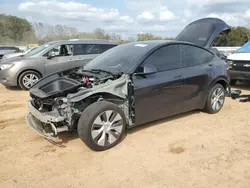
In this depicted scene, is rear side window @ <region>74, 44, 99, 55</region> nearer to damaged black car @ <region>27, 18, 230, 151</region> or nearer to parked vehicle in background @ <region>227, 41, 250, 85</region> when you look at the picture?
damaged black car @ <region>27, 18, 230, 151</region>

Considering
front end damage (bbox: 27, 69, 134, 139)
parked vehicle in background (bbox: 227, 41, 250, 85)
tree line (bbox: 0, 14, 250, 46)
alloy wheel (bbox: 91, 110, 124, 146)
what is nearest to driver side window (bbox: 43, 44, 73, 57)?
front end damage (bbox: 27, 69, 134, 139)

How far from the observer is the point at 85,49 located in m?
8.96

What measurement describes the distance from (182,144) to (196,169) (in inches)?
→ 29.2

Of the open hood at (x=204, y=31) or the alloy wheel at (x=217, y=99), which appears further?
the open hood at (x=204, y=31)

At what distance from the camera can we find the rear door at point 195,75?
4.68 m

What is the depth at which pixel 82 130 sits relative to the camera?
11.3ft

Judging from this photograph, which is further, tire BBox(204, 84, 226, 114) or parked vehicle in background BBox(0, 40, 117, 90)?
parked vehicle in background BBox(0, 40, 117, 90)

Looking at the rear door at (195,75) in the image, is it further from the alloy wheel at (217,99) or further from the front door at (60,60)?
the front door at (60,60)

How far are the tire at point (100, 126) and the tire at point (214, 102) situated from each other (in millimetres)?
2250

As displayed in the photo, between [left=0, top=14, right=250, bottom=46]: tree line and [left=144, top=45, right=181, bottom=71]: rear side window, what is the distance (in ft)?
53.1

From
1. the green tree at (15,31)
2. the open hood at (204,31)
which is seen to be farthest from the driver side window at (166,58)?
the green tree at (15,31)

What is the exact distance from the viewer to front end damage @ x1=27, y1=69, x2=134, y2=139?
11.6 ft

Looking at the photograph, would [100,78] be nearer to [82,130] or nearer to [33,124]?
[82,130]

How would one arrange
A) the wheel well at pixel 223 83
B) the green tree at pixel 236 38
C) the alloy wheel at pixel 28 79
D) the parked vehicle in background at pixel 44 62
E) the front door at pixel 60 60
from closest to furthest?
the wheel well at pixel 223 83 < the parked vehicle in background at pixel 44 62 < the alloy wheel at pixel 28 79 < the front door at pixel 60 60 < the green tree at pixel 236 38
